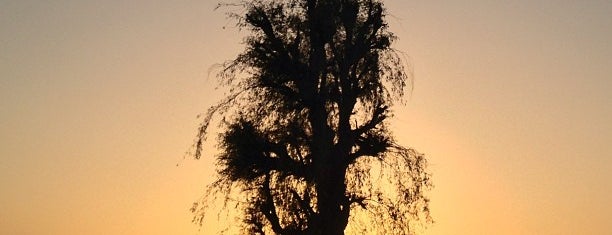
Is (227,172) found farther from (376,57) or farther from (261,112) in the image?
(376,57)

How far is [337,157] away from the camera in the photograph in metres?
40.9

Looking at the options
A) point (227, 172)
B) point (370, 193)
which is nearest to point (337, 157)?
point (370, 193)

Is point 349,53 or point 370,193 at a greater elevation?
point 349,53

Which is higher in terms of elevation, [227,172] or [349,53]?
[349,53]

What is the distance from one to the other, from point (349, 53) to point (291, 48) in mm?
2408

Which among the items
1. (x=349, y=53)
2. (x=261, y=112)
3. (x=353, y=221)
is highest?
(x=349, y=53)

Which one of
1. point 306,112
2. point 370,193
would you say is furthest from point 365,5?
point 370,193

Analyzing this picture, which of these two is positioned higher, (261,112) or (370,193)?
(261,112)

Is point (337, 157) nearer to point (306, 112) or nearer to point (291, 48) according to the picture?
point (306, 112)

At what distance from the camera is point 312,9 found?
4216cm

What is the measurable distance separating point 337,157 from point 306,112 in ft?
7.85

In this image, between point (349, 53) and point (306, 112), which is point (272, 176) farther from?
point (349, 53)

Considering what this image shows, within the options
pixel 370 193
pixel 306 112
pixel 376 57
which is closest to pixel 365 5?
pixel 376 57

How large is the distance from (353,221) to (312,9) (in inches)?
350
